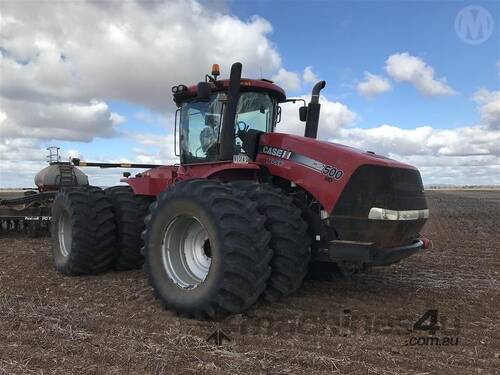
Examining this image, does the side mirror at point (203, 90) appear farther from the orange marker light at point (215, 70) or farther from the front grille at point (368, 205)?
the front grille at point (368, 205)

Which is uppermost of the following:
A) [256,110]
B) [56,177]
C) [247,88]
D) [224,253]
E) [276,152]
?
[247,88]

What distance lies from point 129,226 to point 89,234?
622mm

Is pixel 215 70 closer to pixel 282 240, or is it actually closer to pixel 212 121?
pixel 212 121

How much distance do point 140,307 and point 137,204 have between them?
97.6 inches

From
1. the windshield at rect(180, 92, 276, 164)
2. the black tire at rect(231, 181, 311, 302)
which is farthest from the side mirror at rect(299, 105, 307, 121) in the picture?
the black tire at rect(231, 181, 311, 302)

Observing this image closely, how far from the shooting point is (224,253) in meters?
5.06

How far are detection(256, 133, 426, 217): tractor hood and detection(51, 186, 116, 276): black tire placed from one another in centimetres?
315

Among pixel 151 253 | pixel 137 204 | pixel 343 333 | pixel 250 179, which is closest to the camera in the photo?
pixel 343 333

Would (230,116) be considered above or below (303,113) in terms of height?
below

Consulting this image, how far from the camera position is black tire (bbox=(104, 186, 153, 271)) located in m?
7.84

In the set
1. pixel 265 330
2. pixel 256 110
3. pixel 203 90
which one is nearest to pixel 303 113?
pixel 256 110

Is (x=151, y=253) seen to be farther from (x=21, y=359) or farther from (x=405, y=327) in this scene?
(x=405, y=327)

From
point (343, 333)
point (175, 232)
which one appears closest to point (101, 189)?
point (175, 232)

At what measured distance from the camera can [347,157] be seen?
560cm
